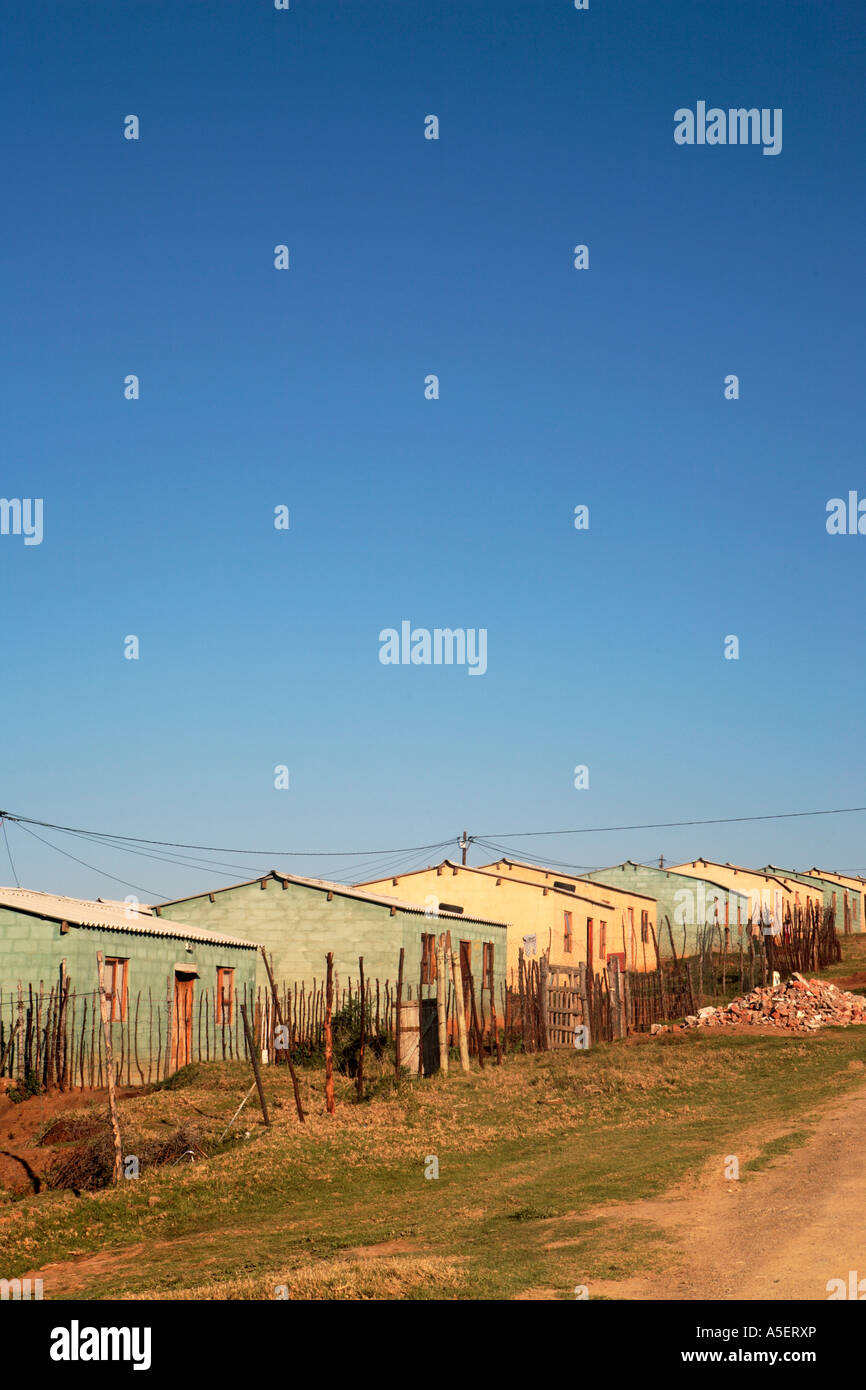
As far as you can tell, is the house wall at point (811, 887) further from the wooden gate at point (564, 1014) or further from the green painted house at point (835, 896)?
the wooden gate at point (564, 1014)

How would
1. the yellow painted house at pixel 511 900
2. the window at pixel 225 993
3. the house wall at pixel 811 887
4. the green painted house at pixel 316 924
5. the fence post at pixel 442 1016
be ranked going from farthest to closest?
the house wall at pixel 811 887, the yellow painted house at pixel 511 900, the green painted house at pixel 316 924, the window at pixel 225 993, the fence post at pixel 442 1016

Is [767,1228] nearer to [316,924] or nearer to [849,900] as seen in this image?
[316,924]

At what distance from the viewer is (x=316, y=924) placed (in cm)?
3412

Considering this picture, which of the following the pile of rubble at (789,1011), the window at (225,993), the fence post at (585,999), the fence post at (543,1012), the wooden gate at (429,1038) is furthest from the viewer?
the window at (225,993)

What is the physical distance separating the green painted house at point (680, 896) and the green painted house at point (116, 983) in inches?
1236

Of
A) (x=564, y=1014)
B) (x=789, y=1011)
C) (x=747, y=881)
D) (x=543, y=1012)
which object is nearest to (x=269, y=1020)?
(x=543, y=1012)

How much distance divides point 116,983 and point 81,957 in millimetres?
1574

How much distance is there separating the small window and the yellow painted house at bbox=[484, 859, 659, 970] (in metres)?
0.75

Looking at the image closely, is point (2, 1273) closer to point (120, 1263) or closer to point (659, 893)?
point (120, 1263)

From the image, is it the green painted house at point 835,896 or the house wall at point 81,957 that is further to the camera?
the green painted house at point 835,896

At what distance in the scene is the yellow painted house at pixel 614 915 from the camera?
46875 millimetres

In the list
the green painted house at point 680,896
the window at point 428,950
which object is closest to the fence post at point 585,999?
the window at point 428,950
